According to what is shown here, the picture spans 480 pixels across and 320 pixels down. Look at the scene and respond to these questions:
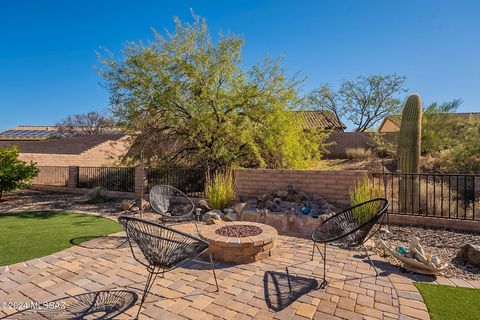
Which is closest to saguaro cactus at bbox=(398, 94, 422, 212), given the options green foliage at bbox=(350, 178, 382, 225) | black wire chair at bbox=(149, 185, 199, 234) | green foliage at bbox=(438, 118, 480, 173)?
green foliage at bbox=(350, 178, 382, 225)

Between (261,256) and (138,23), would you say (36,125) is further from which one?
(261,256)

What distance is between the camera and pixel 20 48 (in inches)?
380

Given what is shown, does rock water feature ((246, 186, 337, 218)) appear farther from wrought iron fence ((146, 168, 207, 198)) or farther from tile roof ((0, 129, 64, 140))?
tile roof ((0, 129, 64, 140))

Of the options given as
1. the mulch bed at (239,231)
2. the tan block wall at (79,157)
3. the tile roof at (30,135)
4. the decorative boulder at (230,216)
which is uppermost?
the tile roof at (30,135)

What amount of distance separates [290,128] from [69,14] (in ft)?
24.1

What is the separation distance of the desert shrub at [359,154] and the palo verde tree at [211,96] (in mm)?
8126

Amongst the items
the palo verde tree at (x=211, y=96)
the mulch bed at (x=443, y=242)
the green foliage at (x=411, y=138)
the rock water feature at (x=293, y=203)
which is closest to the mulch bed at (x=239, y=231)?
the rock water feature at (x=293, y=203)

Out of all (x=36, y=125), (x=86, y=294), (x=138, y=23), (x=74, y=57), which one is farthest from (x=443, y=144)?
(x=36, y=125)

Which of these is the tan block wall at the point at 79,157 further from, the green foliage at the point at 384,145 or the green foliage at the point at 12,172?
the green foliage at the point at 384,145

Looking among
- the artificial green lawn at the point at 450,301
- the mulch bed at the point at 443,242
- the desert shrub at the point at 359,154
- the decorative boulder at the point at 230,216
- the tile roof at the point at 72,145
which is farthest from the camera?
the tile roof at the point at 72,145

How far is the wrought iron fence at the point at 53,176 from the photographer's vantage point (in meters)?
12.4

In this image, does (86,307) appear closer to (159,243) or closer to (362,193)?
(159,243)

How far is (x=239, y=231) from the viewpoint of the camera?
3990mm

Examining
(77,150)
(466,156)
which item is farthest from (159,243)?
(77,150)
